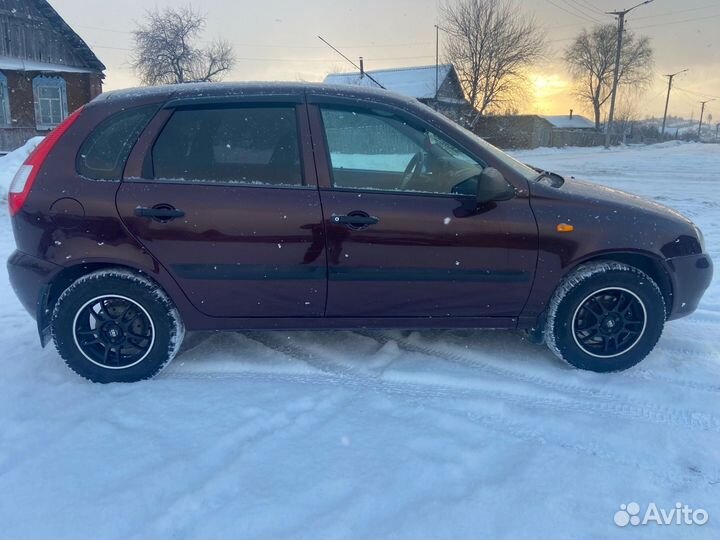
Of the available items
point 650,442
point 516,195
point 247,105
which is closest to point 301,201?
point 247,105

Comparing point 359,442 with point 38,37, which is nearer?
point 359,442

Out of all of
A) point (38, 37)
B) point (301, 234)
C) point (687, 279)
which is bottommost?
point (687, 279)

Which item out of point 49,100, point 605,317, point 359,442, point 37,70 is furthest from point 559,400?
point 49,100

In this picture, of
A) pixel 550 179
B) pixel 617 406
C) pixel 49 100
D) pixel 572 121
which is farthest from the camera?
pixel 572 121

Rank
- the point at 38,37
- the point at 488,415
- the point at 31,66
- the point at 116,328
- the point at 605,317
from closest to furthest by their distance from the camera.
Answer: the point at 488,415, the point at 116,328, the point at 605,317, the point at 31,66, the point at 38,37

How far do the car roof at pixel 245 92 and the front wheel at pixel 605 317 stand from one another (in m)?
1.54

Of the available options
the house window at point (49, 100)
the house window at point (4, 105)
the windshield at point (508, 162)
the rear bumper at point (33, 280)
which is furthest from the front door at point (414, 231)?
the house window at point (4, 105)

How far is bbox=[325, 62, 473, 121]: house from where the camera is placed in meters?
37.8

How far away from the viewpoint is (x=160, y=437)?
275 centimetres

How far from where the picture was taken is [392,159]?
11.4 ft

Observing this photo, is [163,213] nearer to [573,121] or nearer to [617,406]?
[617,406]

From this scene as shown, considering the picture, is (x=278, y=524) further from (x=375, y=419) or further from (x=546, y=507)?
(x=546, y=507)

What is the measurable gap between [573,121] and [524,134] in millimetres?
49500

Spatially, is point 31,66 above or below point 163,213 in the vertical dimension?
above
